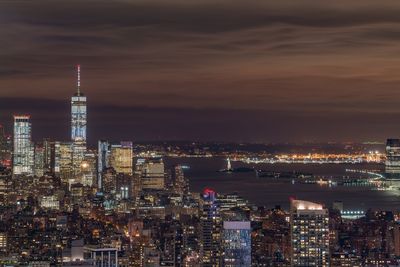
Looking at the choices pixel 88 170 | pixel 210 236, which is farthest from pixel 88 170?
pixel 210 236

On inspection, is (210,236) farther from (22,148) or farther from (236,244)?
(22,148)

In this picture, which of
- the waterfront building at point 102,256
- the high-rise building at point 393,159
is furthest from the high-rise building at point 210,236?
the high-rise building at point 393,159

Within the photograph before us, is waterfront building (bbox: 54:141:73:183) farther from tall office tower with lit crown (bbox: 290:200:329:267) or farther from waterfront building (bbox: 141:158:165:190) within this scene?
tall office tower with lit crown (bbox: 290:200:329:267)

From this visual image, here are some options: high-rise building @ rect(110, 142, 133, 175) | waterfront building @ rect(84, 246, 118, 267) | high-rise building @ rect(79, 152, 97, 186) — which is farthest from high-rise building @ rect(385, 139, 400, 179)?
waterfront building @ rect(84, 246, 118, 267)

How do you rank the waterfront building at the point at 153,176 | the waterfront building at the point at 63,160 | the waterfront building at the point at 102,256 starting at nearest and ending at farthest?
1. the waterfront building at the point at 102,256
2. the waterfront building at the point at 63,160
3. the waterfront building at the point at 153,176

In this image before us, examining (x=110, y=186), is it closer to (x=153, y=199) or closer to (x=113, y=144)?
(x=153, y=199)

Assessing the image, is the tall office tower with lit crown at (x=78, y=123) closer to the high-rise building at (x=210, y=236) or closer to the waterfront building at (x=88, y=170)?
the waterfront building at (x=88, y=170)
